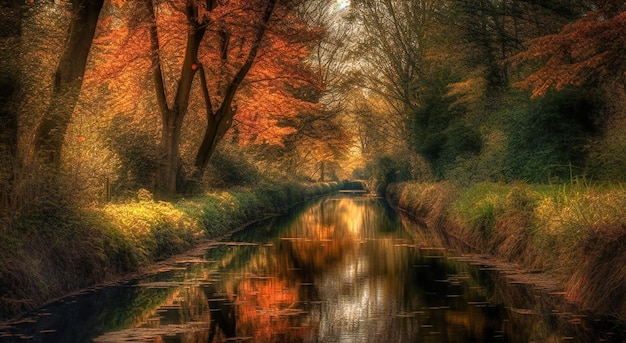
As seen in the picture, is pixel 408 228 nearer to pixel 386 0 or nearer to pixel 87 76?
pixel 87 76

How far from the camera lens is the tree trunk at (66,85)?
1555cm

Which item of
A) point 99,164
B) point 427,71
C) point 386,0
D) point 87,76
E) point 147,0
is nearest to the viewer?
point 99,164

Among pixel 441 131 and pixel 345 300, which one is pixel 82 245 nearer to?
pixel 345 300

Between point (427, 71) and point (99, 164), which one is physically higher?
point (427, 71)

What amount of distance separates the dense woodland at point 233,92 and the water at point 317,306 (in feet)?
9.30

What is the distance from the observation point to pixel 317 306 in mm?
12211


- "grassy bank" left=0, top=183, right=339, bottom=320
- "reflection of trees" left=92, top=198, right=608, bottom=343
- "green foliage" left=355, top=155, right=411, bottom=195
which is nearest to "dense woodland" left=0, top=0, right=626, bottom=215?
"grassy bank" left=0, top=183, right=339, bottom=320

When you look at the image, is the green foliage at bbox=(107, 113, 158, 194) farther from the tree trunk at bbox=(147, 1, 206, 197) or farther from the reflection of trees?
the reflection of trees

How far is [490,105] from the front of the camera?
2972cm

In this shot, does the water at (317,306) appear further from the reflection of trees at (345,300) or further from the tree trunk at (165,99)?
the tree trunk at (165,99)

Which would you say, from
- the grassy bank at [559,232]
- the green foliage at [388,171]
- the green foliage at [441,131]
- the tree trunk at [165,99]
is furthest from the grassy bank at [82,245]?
the green foliage at [388,171]

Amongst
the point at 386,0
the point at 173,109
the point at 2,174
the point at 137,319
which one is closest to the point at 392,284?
the point at 137,319

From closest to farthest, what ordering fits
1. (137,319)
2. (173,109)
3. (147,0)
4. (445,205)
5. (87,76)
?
(137,319) < (147,0) < (173,109) < (87,76) < (445,205)

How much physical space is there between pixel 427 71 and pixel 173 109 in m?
21.0
